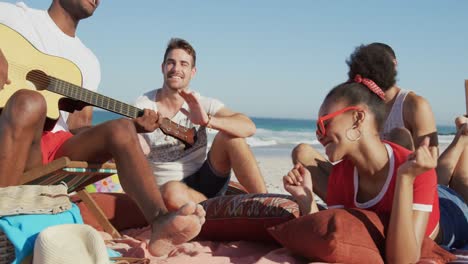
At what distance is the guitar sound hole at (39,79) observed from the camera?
13.1 feet

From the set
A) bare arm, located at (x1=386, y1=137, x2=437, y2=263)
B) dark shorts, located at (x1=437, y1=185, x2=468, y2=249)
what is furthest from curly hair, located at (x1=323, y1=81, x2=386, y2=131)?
dark shorts, located at (x1=437, y1=185, x2=468, y2=249)

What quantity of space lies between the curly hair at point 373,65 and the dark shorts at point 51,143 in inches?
76.3

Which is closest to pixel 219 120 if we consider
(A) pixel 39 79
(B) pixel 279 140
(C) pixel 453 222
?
(A) pixel 39 79

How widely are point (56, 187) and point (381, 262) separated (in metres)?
1.70

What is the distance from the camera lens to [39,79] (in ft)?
13.3

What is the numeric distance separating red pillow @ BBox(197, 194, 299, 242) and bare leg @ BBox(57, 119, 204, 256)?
766mm

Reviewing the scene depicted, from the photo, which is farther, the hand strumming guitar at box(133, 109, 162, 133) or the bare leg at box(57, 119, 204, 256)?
the hand strumming guitar at box(133, 109, 162, 133)

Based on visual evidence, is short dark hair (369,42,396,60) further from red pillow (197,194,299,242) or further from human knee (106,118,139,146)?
human knee (106,118,139,146)

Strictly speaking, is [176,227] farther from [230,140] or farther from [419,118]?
[419,118]

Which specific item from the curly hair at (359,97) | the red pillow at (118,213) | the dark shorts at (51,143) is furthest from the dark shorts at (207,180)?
the curly hair at (359,97)

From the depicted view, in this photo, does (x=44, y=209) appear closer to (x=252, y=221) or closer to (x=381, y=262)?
(x=252, y=221)

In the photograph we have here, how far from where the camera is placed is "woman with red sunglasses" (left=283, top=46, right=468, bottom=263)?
117 inches

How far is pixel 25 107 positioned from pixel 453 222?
261 centimetres

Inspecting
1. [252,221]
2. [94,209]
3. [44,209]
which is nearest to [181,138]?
[94,209]
